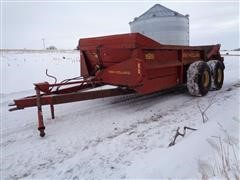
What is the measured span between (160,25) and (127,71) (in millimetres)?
4701

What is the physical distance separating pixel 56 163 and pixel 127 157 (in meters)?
0.84

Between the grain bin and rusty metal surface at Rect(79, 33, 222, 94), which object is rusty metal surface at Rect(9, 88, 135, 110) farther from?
the grain bin

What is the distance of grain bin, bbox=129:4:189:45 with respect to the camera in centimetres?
891

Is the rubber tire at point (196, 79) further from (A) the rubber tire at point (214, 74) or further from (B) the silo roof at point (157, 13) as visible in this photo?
(B) the silo roof at point (157, 13)

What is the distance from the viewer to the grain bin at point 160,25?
29.2 feet

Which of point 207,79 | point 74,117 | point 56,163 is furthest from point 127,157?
point 207,79

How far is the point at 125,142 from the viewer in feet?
11.6

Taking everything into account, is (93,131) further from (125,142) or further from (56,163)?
(56,163)

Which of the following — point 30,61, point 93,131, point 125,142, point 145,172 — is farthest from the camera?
point 30,61

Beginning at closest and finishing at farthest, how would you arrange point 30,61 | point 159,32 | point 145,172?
1. point 145,172
2. point 159,32
3. point 30,61

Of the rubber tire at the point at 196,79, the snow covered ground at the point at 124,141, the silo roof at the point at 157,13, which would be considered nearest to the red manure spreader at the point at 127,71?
the rubber tire at the point at 196,79

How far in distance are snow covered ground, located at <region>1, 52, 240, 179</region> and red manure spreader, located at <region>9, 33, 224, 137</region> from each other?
1.20 feet

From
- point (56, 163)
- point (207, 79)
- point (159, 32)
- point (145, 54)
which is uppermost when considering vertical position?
point (159, 32)

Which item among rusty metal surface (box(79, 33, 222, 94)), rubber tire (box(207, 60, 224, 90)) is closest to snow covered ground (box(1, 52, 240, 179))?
rusty metal surface (box(79, 33, 222, 94))
